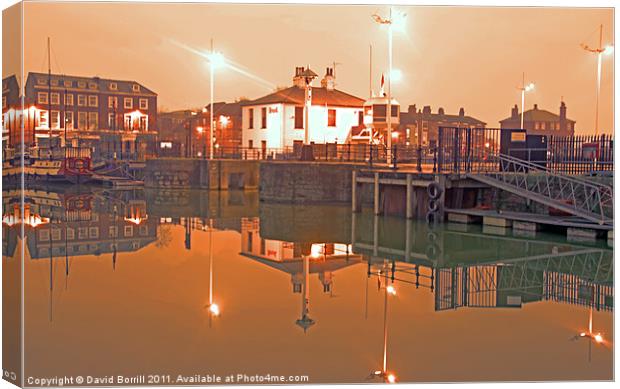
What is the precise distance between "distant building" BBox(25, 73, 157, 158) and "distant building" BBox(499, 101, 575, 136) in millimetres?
32674

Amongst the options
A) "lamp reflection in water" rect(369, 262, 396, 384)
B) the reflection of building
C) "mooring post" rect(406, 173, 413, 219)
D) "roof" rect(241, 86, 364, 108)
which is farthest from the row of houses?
"lamp reflection in water" rect(369, 262, 396, 384)

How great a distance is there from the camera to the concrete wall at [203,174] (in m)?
36.1

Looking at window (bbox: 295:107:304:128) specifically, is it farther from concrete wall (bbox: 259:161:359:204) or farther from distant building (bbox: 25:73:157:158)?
distant building (bbox: 25:73:157:158)

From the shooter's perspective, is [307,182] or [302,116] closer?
[307,182]

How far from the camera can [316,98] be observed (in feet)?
145

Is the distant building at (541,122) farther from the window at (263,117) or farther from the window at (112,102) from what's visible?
the window at (263,117)

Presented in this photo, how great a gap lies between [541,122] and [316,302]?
231 feet

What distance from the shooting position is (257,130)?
46.2 m

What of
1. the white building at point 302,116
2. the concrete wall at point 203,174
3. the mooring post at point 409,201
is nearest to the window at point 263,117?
the white building at point 302,116

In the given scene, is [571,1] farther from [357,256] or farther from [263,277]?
[357,256]

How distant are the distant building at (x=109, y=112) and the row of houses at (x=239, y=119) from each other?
0.07 metres

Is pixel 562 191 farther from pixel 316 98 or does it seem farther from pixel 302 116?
pixel 316 98

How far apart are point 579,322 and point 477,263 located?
4574mm

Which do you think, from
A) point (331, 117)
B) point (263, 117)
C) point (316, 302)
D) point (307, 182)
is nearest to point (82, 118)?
point (263, 117)
